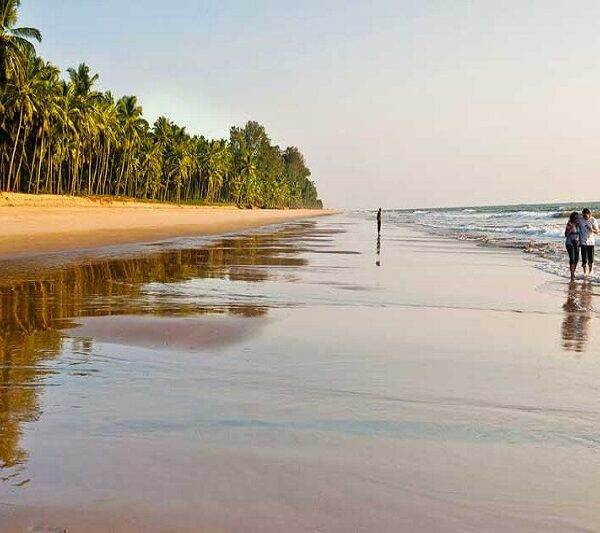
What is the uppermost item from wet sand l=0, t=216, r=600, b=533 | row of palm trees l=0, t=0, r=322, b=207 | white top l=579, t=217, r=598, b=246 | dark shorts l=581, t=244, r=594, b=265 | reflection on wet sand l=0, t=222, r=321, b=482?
row of palm trees l=0, t=0, r=322, b=207

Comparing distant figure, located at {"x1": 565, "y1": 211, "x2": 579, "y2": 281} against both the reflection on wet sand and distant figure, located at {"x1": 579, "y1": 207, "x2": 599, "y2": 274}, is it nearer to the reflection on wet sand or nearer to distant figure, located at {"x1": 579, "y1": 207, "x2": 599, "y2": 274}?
distant figure, located at {"x1": 579, "y1": 207, "x2": 599, "y2": 274}

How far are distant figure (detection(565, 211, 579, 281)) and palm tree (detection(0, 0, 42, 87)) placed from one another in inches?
1356

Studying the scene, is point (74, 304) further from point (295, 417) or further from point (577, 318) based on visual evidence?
point (577, 318)

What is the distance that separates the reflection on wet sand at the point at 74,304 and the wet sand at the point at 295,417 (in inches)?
1.6

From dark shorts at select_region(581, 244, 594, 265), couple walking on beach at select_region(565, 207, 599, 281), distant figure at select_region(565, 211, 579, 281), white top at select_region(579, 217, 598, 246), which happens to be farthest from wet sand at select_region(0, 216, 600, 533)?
white top at select_region(579, 217, 598, 246)

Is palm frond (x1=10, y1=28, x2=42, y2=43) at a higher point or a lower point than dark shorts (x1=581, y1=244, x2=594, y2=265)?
higher

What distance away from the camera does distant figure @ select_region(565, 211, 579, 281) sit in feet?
50.2

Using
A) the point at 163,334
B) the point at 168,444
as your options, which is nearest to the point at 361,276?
the point at 163,334

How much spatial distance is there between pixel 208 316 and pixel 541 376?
14.7 ft

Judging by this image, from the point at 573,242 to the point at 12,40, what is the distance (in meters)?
35.2

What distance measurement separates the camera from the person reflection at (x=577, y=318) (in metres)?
7.03

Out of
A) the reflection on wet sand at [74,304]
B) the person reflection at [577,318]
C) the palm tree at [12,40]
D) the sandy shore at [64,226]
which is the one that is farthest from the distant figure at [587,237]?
the palm tree at [12,40]

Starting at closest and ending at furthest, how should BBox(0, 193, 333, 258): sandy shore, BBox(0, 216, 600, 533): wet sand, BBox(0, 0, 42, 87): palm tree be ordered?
BBox(0, 216, 600, 533): wet sand
BBox(0, 193, 333, 258): sandy shore
BBox(0, 0, 42, 87): palm tree

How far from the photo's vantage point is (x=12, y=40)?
37125 millimetres
